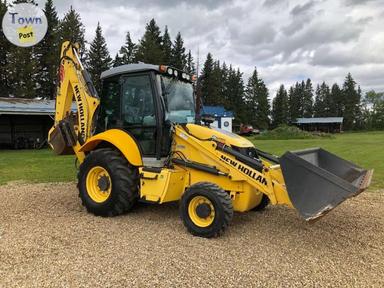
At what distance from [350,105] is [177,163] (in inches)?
4096

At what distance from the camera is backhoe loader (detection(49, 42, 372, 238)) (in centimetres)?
590

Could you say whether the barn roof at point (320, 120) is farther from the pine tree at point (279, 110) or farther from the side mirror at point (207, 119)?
the side mirror at point (207, 119)

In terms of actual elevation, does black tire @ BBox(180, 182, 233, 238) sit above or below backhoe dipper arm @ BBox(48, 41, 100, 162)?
below

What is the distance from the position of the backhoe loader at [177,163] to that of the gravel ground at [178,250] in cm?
44

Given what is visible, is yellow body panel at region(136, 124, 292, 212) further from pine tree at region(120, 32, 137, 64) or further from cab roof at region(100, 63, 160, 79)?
pine tree at region(120, 32, 137, 64)

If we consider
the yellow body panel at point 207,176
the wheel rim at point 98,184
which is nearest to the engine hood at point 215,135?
the yellow body panel at point 207,176

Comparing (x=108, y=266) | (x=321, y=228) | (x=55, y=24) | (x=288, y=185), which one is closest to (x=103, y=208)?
(x=108, y=266)

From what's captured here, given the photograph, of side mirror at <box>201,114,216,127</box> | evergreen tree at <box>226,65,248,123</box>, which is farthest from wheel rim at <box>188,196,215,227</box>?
evergreen tree at <box>226,65,248,123</box>

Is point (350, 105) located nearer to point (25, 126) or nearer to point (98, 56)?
point (98, 56)

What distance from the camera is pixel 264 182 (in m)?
6.07

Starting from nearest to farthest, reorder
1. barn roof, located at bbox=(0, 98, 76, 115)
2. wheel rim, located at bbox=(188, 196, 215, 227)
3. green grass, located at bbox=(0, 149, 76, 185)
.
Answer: wheel rim, located at bbox=(188, 196, 215, 227)
green grass, located at bbox=(0, 149, 76, 185)
barn roof, located at bbox=(0, 98, 76, 115)

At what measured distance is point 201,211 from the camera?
611 cm

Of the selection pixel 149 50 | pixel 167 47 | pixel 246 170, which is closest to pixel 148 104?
pixel 246 170

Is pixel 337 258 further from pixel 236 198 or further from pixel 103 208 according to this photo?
pixel 103 208
